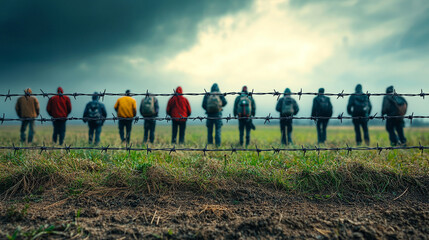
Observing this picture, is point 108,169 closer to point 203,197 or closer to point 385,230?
point 203,197

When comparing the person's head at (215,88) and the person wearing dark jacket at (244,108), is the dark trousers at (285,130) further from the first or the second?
the person's head at (215,88)

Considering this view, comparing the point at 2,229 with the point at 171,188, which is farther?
the point at 171,188

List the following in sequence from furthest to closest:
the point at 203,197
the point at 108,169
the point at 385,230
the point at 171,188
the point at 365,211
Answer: the point at 108,169
the point at 171,188
the point at 203,197
the point at 365,211
the point at 385,230

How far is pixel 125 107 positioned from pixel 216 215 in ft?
22.2

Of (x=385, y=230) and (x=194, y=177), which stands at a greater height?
(x=194, y=177)

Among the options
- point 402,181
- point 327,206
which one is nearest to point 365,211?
point 327,206

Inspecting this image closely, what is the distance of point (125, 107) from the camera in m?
8.48

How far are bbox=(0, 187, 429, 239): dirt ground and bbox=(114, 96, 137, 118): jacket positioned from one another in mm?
5250

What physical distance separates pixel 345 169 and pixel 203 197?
234 cm

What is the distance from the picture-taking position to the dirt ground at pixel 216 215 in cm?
244

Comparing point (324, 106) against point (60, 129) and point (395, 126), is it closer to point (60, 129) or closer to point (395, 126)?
point (395, 126)

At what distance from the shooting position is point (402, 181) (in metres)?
3.61

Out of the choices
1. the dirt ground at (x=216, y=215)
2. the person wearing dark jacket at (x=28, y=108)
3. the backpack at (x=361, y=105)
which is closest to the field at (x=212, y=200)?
the dirt ground at (x=216, y=215)

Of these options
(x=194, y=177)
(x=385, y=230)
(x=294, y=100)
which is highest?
(x=294, y=100)
